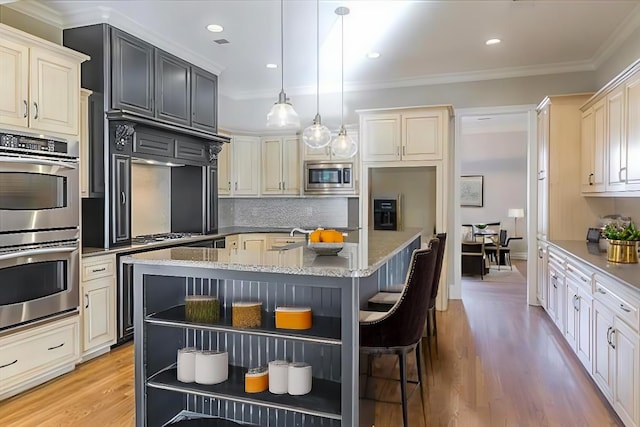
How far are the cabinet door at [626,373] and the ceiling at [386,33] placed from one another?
2.68 metres

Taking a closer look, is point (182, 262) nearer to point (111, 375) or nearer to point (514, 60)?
point (111, 375)

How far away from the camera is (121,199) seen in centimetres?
399

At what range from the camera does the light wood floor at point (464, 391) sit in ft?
8.59

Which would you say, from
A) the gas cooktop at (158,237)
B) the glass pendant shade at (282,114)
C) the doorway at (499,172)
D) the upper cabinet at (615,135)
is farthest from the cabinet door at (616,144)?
the doorway at (499,172)

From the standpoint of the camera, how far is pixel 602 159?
13.2 feet

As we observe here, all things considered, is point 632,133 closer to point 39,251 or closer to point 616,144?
point 616,144

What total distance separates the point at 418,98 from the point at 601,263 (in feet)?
11.4

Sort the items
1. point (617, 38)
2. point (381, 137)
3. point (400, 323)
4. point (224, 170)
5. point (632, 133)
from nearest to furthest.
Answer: point (400, 323) < point (632, 133) < point (617, 38) < point (381, 137) < point (224, 170)

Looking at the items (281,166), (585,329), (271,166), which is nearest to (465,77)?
(281,166)

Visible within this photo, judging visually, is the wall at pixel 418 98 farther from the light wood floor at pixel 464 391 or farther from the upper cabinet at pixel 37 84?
the upper cabinet at pixel 37 84

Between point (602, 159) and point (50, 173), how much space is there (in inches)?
179

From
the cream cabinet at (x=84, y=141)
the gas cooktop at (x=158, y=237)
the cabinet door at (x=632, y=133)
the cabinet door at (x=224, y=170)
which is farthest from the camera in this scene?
the cabinet door at (x=224, y=170)

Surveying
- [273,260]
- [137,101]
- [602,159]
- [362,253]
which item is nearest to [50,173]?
[137,101]

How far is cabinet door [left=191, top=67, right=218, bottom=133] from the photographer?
502 centimetres
